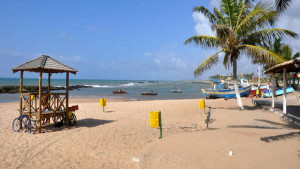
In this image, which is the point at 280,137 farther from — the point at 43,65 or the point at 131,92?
the point at 131,92

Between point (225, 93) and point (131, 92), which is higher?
point (225, 93)

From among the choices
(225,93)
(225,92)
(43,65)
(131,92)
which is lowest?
(131,92)

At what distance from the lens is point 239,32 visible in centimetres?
1209

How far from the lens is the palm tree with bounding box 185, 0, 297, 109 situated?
11258 mm

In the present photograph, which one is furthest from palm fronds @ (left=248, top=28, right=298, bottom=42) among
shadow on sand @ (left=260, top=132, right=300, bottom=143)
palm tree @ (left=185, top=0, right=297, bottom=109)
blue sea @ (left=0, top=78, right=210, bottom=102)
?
blue sea @ (left=0, top=78, right=210, bottom=102)

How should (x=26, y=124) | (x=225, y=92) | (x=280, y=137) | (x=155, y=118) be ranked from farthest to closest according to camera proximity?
(x=225, y=92) < (x=26, y=124) < (x=155, y=118) < (x=280, y=137)

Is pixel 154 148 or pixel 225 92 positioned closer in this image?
pixel 154 148

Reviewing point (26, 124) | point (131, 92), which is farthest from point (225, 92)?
point (131, 92)

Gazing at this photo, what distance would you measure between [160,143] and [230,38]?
27.9ft

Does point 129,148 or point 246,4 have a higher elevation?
point 246,4

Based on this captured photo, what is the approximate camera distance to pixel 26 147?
636 cm

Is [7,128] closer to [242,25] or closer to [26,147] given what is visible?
[26,147]

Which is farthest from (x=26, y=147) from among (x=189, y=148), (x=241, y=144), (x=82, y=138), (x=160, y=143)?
(x=241, y=144)

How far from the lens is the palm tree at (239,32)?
11.3m
